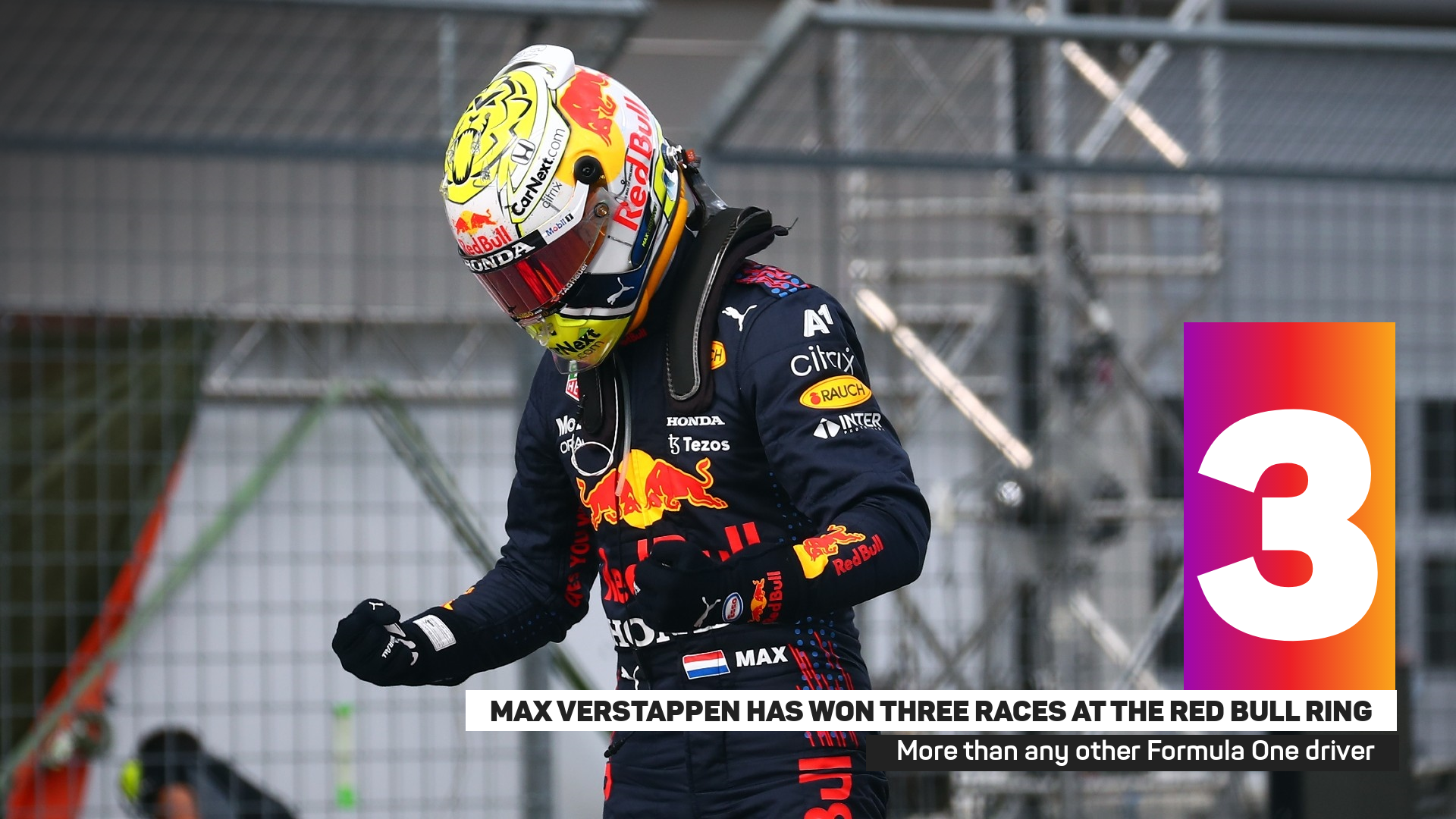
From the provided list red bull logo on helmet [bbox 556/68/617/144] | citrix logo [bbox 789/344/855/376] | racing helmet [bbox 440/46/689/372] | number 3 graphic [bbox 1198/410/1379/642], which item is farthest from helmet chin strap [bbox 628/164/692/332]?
number 3 graphic [bbox 1198/410/1379/642]

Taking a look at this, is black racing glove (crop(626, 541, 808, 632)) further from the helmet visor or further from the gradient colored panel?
the gradient colored panel

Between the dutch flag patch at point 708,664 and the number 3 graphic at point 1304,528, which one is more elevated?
the number 3 graphic at point 1304,528

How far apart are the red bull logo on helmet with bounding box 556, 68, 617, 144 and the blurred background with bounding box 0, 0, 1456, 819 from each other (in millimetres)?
1803

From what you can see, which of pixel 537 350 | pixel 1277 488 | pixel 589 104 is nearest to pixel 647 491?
pixel 589 104

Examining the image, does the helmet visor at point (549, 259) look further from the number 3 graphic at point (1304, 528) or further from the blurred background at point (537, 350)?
the blurred background at point (537, 350)

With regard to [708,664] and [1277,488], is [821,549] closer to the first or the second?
[708,664]

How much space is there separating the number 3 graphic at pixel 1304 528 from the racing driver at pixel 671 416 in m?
0.81

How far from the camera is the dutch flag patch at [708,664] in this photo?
2.18 meters

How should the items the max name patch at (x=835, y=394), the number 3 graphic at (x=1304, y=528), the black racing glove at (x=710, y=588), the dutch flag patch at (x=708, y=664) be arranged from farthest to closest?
the number 3 graphic at (x=1304, y=528), the dutch flag patch at (x=708, y=664), the max name patch at (x=835, y=394), the black racing glove at (x=710, y=588)

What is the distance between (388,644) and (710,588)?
Answer: 540 mm

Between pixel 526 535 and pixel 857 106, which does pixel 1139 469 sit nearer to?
pixel 857 106

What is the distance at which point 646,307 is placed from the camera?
2.27 m

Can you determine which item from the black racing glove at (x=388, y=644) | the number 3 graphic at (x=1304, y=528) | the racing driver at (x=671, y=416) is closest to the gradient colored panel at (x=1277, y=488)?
the number 3 graphic at (x=1304, y=528)

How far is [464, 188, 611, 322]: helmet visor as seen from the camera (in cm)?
216
